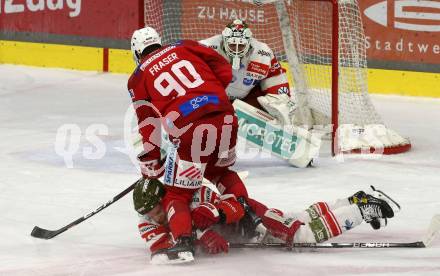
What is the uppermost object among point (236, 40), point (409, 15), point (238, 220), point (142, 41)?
point (142, 41)

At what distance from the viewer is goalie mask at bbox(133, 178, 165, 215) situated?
17.1 feet

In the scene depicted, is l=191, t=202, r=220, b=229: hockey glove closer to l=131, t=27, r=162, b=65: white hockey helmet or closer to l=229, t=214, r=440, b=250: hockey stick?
l=229, t=214, r=440, b=250: hockey stick

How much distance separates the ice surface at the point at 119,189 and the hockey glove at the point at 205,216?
167 millimetres

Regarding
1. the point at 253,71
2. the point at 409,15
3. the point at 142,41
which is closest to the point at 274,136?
the point at 253,71

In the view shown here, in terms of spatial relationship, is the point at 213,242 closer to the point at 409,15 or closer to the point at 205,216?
the point at 205,216

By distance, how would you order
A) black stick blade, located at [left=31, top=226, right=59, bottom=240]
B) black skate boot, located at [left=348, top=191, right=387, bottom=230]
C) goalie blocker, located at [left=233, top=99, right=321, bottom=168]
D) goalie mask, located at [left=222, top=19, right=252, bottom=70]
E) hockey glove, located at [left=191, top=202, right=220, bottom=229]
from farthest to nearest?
1. goalie blocker, located at [left=233, top=99, right=321, bottom=168]
2. goalie mask, located at [left=222, top=19, right=252, bottom=70]
3. black stick blade, located at [left=31, top=226, right=59, bottom=240]
4. black skate boot, located at [left=348, top=191, right=387, bottom=230]
5. hockey glove, located at [left=191, top=202, right=220, bottom=229]

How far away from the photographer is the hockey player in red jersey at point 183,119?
5215 mm

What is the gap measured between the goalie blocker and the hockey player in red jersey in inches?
87.7

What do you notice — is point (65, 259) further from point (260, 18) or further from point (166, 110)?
point (260, 18)

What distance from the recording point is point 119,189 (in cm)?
704

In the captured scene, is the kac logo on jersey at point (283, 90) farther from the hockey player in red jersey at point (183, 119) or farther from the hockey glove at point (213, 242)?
the hockey glove at point (213, 242)

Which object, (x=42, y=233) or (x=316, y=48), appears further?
(x=316, y=48)

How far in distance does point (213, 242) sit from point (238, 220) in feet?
0.71

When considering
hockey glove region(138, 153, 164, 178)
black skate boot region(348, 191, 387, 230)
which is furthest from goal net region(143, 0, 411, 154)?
hockey glove region(138, 153, 164, 178)
